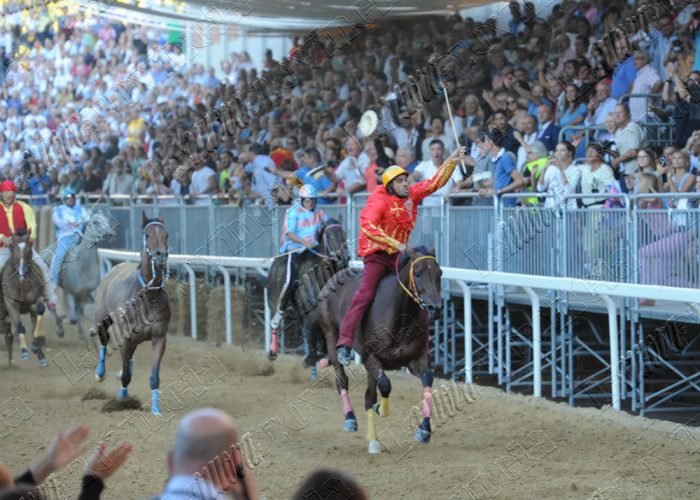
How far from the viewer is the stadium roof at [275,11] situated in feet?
59.0

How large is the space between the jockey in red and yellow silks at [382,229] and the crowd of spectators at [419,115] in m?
0.77

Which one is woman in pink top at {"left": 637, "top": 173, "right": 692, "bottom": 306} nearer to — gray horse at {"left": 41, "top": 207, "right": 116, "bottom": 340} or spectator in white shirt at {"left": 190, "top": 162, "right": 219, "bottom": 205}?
spectator in white shirt at {"left": 190, "top": 162, "right": 219, "bottom": 205}

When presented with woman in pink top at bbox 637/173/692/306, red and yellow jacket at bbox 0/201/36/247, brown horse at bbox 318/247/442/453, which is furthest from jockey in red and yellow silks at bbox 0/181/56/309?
woman in pink top at bbox 637/173/692/306

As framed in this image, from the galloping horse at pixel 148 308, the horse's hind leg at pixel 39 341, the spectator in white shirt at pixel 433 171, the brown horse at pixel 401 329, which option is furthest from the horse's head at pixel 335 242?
the horse's hind leg at pixel 39 341

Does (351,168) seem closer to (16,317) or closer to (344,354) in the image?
(16,317)

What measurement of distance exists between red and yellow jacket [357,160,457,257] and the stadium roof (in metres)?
7.77

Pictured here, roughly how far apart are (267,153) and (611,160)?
28.6 ft

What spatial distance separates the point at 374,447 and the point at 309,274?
467 cm

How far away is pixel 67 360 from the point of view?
15672 millimetres

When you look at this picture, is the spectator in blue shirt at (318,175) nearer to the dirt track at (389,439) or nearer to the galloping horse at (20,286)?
the dirt track at (389,439)

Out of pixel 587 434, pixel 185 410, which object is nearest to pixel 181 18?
pixel 185 410

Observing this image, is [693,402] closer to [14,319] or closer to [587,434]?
[587,434]

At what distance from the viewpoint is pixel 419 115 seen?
1662 cm

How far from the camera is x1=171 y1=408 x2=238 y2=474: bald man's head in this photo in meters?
3.12
